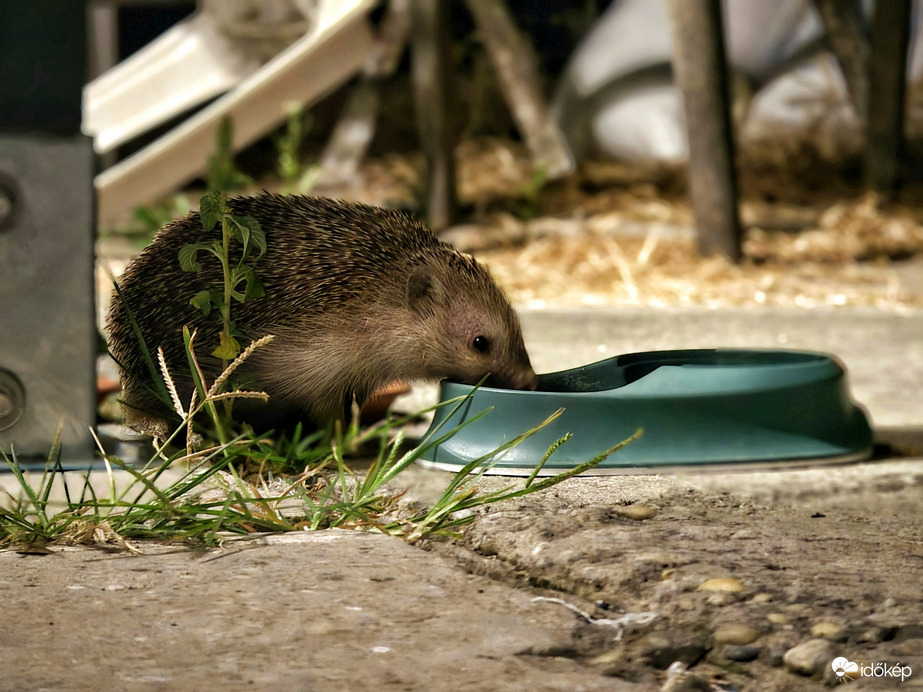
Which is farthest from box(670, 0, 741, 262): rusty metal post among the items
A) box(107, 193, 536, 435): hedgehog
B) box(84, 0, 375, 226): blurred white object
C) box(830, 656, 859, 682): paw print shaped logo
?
box(830, 656, 859, 682): paw print shaped logo

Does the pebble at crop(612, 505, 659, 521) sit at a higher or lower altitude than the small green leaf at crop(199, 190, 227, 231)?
lower

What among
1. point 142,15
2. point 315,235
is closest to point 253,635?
point 315,235

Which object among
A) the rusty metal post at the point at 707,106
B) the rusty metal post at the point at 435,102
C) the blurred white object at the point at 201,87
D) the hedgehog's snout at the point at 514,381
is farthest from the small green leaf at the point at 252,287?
the blurred white object at the point at 201,87

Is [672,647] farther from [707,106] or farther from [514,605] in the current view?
[707,106]

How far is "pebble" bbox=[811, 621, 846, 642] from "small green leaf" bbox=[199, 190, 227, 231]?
143 cm

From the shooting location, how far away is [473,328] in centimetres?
299

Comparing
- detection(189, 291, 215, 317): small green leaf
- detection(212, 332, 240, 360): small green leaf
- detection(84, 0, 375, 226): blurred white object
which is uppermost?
detection(84, 0, 375, 226): blurred white object

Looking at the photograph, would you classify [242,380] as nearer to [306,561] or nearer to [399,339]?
[399,339]

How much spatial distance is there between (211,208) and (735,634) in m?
1.39

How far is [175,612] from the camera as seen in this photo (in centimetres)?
172

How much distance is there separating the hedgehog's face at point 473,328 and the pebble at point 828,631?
4.56ft

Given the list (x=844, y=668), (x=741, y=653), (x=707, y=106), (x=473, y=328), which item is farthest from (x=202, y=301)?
(x=707, y=106)

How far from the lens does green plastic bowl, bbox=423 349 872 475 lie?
2627mm

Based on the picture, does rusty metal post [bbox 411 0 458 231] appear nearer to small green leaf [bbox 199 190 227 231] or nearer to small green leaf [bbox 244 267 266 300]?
small green leaf [bbox 244 267 266 300]
